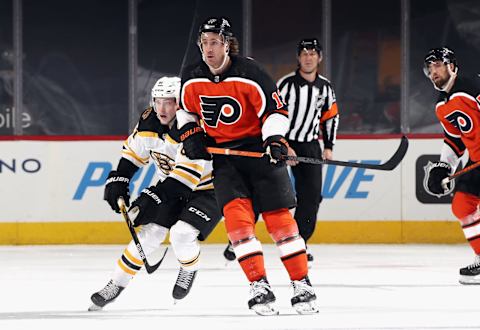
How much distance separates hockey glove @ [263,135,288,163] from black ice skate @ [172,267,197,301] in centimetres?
77

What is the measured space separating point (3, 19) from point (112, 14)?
2.48ft

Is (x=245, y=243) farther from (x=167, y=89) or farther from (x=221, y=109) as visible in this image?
(x=167, y=89)

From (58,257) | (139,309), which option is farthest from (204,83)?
(58,257)

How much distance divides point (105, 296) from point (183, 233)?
41cm

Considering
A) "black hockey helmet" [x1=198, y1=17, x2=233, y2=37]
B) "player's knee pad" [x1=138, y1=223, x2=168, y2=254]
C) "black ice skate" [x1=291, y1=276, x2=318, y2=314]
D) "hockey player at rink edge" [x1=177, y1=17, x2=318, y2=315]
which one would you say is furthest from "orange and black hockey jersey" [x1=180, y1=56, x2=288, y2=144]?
"black ice skate" [x1=291, y1=276, x2=318, y2=314]

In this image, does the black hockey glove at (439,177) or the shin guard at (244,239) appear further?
the black hockey glove at (439,177)

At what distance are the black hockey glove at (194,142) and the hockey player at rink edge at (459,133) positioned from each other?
62.2 inches

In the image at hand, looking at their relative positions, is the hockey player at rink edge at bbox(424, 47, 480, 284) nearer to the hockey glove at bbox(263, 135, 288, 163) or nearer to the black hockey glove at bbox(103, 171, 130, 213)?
the hockey glove at bbox(263, 135, 288, 163)

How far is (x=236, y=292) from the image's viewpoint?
650 centimetres

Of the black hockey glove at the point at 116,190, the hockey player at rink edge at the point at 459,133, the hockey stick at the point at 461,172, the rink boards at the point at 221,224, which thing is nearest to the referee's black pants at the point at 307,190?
the hockey player at rink edge at the point at 459,133

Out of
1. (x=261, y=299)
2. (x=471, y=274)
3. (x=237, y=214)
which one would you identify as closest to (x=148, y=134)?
(x=237, y=214)

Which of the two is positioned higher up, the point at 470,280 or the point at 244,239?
the point at 244,239

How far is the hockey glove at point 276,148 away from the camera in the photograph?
5.40 m

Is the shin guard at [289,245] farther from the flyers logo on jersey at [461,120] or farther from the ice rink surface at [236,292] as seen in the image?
the flyers logo on jersey at [461,120]
